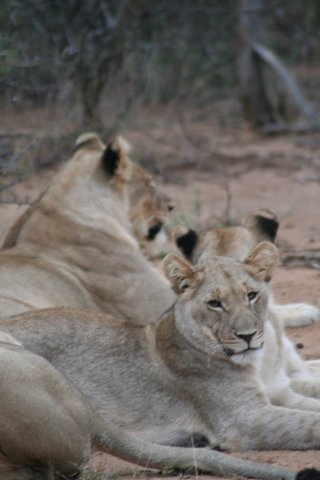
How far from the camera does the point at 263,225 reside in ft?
18.2

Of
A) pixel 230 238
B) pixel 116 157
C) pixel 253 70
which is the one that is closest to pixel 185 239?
pixel 230 238

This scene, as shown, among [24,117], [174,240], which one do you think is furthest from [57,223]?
[24,117]

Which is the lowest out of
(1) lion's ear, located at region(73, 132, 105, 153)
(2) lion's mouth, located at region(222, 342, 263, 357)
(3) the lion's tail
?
(1) lion's ear, located at region(73, 132, 105, 153)

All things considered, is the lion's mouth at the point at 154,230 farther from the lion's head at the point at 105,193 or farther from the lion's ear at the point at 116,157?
the lion's ear at the point at 116,157

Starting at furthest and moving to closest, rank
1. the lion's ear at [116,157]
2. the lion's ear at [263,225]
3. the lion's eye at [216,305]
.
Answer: the lion's ear at [116,157]
the lion's ear at [263,225]
the lion's eye at [216,305]

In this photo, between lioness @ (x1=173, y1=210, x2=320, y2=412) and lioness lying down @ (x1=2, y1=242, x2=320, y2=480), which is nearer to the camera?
lioness lying down @ (x1=2, y1=242, x2=320, y2=480)

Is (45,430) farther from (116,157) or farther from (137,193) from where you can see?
(137,193)

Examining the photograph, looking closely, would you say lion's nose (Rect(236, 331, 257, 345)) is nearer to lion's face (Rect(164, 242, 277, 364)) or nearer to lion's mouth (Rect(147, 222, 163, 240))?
lion's face (Rect(164, 242, 277, 364))

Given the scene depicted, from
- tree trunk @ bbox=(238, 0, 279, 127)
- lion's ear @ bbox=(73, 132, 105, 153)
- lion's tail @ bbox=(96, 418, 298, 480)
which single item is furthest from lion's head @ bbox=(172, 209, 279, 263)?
tree trunk @ bbox=(238, 0, 279, 127)

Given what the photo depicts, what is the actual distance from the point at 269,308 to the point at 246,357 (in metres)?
0.52

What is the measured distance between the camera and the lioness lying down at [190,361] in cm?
475

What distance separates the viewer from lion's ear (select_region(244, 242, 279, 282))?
498 cm

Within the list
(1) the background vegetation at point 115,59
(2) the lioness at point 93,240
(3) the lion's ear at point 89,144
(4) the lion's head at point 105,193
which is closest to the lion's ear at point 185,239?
(2) the lioness at point 93,240

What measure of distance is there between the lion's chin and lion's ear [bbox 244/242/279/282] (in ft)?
1.05
